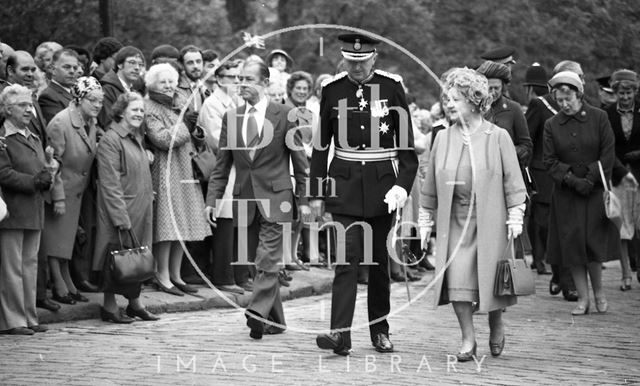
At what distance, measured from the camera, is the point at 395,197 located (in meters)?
10.5

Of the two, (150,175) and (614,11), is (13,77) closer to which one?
(150,175)

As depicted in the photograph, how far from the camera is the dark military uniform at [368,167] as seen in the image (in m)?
10.6

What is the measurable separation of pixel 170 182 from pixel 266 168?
216 cm

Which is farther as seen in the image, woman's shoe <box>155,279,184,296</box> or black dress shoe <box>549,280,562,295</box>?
black dress shoe <box>549,280,562,295</box>

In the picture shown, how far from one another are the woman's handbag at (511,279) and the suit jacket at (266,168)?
6.44ft

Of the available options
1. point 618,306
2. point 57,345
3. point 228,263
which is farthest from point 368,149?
point 618,306

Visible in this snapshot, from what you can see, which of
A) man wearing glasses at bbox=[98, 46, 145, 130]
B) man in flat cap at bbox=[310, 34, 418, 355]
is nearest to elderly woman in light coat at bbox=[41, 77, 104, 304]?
man wearing glasses at bbox=[98, 46, 145, 130]

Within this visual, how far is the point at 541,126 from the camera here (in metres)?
16.1

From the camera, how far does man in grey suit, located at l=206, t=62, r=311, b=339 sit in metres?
11.6

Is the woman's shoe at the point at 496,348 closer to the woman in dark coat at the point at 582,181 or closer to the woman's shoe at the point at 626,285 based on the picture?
the woman in dark coat at the point at 582,181

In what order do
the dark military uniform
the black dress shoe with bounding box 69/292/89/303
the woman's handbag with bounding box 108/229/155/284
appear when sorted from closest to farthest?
the dark military uniform < the woman's handbag with bounding box 108/229/155/284 < the black dress shoe with bounding box 69/292/89/303

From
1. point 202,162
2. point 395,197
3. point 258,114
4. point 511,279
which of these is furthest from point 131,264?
point 511,279

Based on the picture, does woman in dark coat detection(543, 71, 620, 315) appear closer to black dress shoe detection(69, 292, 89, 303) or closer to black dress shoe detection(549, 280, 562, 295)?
black dress shoe detection(549, 280, 562, 295)

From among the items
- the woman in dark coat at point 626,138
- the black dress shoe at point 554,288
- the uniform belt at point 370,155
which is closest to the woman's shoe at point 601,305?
the black dress shoe at point 554,288
